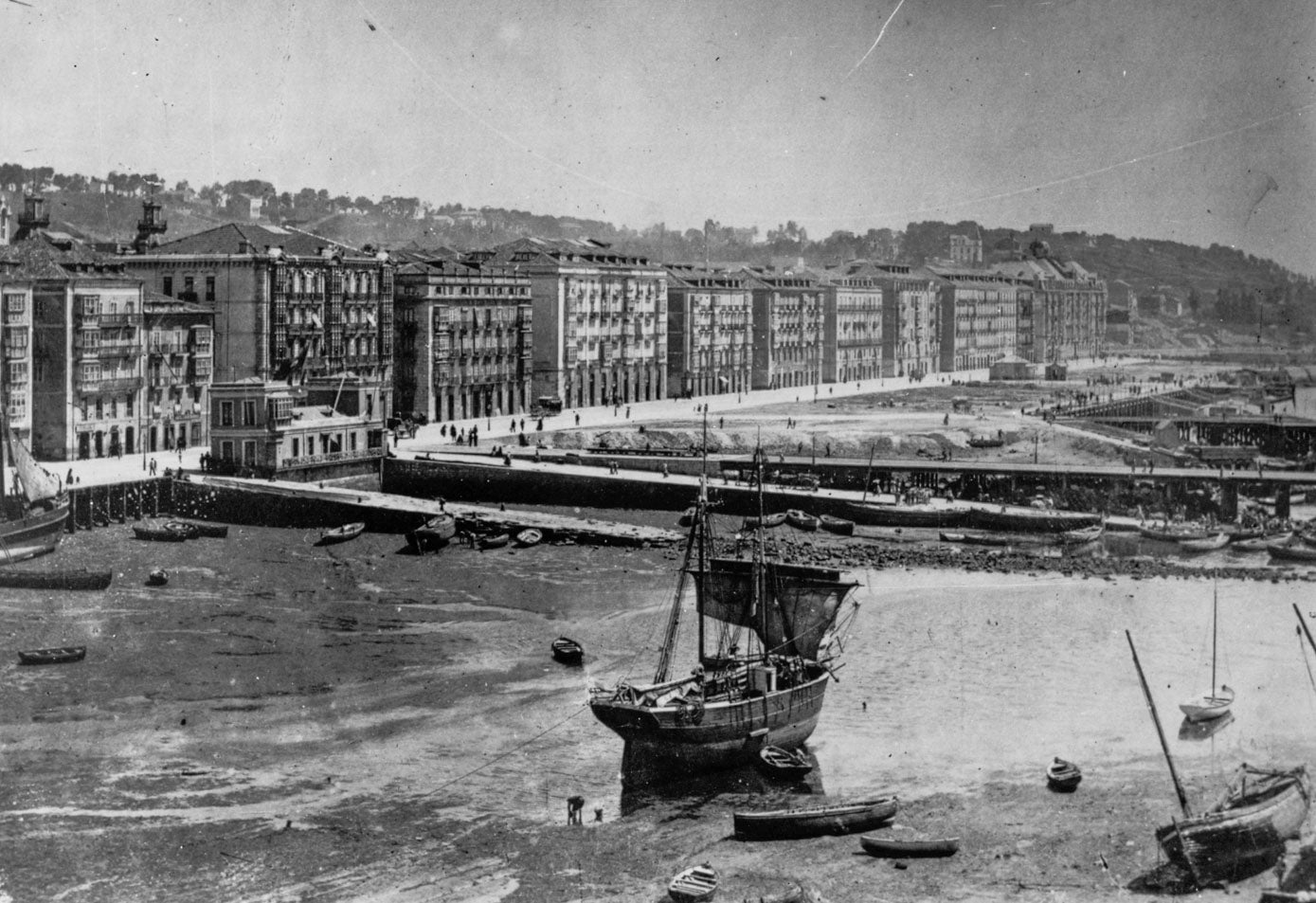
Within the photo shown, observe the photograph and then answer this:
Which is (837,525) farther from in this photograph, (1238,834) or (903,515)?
(1238,834)

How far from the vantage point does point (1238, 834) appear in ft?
110

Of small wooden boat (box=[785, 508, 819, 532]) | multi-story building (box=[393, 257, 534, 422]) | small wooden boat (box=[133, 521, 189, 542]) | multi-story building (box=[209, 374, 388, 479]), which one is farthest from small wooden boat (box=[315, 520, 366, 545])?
multi-story building (box=[393, 257, 534, 422])

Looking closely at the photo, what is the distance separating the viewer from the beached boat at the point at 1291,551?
230 ft

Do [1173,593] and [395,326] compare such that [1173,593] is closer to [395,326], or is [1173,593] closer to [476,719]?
[476,719]

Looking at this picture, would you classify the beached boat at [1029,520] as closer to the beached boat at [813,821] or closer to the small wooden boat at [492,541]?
the small wooden boat at [492,541]

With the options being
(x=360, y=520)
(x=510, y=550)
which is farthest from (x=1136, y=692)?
(x=360, y=520)

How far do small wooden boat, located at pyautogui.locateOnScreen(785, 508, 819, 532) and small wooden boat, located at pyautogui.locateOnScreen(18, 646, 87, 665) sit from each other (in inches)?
1473

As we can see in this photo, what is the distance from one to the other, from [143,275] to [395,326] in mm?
17558

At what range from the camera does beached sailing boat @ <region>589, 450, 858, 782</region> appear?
136 ft

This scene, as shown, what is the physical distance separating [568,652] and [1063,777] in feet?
57.8

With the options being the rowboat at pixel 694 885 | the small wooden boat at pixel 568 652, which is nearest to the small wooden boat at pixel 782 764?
the rowboat at pixel 694 885

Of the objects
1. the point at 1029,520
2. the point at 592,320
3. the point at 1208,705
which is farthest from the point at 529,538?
the point at 592,320

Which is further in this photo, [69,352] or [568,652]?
[69,352]

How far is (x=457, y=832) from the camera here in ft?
121
